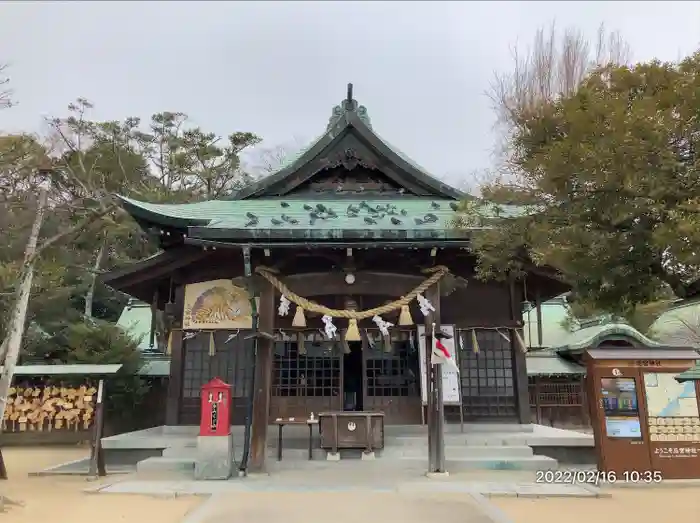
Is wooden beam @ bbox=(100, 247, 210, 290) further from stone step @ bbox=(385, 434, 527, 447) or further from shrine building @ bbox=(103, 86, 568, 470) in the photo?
stone step @ bbox=(385, 434, 527, 447)

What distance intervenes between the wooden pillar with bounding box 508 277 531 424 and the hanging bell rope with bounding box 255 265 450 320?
2673mm

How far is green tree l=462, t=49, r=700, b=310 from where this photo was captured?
16.3ft

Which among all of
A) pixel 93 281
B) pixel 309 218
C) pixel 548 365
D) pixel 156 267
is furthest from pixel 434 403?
pixel 93 281

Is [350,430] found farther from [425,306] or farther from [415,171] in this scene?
[415,171]

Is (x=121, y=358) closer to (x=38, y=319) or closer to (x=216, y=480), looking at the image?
(x=38, y=319)

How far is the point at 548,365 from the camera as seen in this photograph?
64.2ft

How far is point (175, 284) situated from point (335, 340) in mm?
3818

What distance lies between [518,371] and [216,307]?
6738 mm

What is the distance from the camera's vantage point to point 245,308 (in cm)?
1176

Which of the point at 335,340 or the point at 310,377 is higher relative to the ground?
the point at 335,340

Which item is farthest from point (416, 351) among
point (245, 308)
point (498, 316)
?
point (245, 308)
